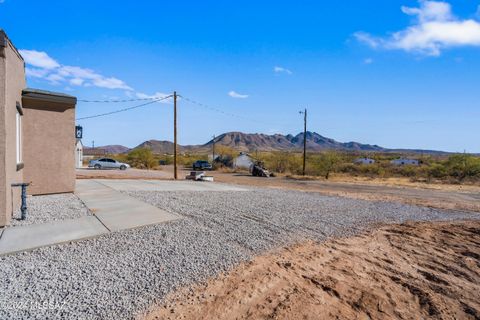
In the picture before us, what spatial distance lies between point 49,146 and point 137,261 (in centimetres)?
764

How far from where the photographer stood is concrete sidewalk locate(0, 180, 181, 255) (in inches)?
224

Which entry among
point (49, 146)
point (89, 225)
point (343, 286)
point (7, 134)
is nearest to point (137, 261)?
point (89, 225)

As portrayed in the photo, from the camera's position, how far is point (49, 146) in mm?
10742

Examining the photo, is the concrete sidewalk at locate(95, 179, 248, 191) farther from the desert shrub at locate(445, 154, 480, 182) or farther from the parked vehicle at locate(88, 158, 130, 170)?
the desert shrub at locate(445, 154, 480, 182)

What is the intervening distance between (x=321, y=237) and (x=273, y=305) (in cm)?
373

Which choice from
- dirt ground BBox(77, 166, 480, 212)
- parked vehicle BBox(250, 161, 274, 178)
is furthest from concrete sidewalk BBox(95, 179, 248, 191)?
parked vehicle BBox(250, 161, 274, 178)

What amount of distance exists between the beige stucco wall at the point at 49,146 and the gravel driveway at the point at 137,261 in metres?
4.45

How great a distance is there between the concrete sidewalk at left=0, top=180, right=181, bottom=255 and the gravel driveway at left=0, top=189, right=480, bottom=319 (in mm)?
329

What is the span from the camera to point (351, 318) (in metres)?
3.97

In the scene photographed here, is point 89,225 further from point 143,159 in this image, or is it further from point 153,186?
point 143,159

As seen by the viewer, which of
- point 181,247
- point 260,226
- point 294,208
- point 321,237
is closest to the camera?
point 181,247

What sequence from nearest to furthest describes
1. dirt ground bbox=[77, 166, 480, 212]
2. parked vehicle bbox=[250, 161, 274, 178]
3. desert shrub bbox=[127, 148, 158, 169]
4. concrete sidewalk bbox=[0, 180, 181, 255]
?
1. concrete sidewalk bbox=[0, 180, 181, 255]
2. dirt ground bbox=[77, 166, 480, 212]
3. parked vehicle bbox=[250, 161, 274, 178]
4. desert shrub bbox=[127, 148, 158, 169]

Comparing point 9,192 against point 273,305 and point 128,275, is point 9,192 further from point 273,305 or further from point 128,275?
point 273,305

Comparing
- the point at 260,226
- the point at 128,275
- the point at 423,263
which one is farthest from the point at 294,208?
the point at 128,275
